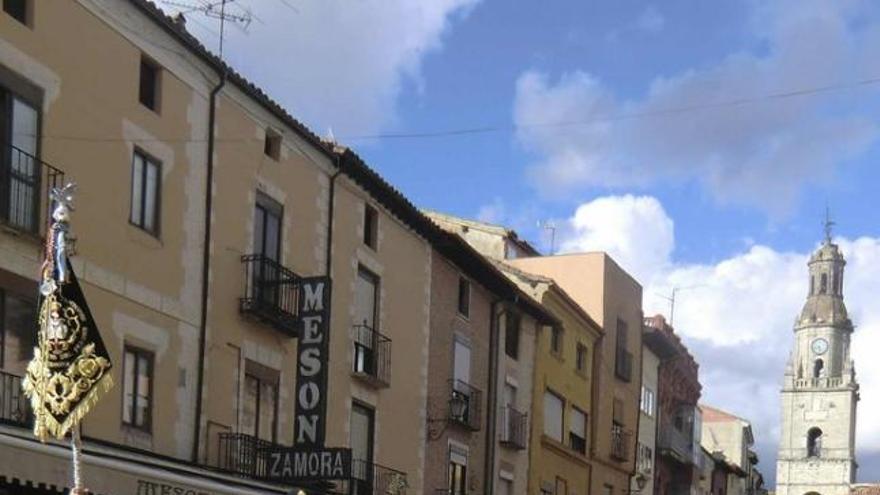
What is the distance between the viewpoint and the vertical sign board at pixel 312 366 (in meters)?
23.3

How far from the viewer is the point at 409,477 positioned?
2914 cm

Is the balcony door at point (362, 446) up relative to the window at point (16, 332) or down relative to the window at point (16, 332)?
down

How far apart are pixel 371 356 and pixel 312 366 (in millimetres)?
3838

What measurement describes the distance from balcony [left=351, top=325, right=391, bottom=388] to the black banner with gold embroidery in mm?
16513

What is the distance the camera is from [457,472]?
31719 millimetres

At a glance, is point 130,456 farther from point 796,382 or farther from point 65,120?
point 796,382

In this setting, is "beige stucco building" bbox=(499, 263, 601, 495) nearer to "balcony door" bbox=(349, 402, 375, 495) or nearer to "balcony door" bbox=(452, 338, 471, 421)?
"balcony door" bbox=(452, 338, 471, 421)

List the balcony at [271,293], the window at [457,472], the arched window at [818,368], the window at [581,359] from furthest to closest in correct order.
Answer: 1. the arched window at [818,368]
2. the window at [581,359]
3. the window at [457,472]
4. the balcony at [271,293]

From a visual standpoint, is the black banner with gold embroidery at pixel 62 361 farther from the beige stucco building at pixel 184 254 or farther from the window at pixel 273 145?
the window at pixel 273 145

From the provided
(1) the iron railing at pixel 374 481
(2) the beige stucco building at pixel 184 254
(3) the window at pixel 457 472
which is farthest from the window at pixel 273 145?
(3) the window at pixel 457 472

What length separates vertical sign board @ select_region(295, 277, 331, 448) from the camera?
76.6ft

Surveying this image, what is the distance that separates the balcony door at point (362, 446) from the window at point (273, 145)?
4862 millimetres

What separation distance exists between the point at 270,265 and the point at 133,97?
389cm

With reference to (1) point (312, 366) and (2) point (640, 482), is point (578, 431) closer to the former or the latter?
(2) point (640, 482)
